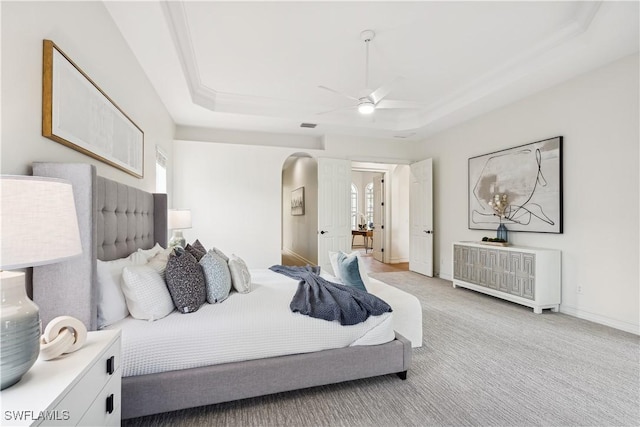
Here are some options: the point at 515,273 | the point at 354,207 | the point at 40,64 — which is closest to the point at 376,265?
the point at 515,273

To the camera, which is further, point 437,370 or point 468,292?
point 468,292

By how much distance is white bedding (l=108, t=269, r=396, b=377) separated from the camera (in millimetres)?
1646

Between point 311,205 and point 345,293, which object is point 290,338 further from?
point 311,205

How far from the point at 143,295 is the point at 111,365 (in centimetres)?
54

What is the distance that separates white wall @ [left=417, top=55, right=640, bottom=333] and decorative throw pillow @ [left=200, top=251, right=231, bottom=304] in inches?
150

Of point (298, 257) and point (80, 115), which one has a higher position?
point (80, 115)

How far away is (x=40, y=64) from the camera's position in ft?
5.11

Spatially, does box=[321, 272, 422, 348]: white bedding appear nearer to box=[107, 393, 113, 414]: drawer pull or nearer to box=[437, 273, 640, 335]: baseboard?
box=[107, 393, 113, 414]: drawer pull

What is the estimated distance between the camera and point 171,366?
1664 millimetres

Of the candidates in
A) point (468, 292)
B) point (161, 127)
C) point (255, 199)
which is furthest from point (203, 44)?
point (468, 292)

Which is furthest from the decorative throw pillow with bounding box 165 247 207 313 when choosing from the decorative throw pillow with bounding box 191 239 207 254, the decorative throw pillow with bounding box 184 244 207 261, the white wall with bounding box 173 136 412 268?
the white wall with bounding box 173 136 412 268

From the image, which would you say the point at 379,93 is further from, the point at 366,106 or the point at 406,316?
the point at 406,316

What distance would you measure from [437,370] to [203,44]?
3.64 m

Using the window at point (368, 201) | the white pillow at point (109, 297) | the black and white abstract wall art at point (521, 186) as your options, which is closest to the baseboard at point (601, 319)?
the black and white abstract wall art at point (521, 186)
